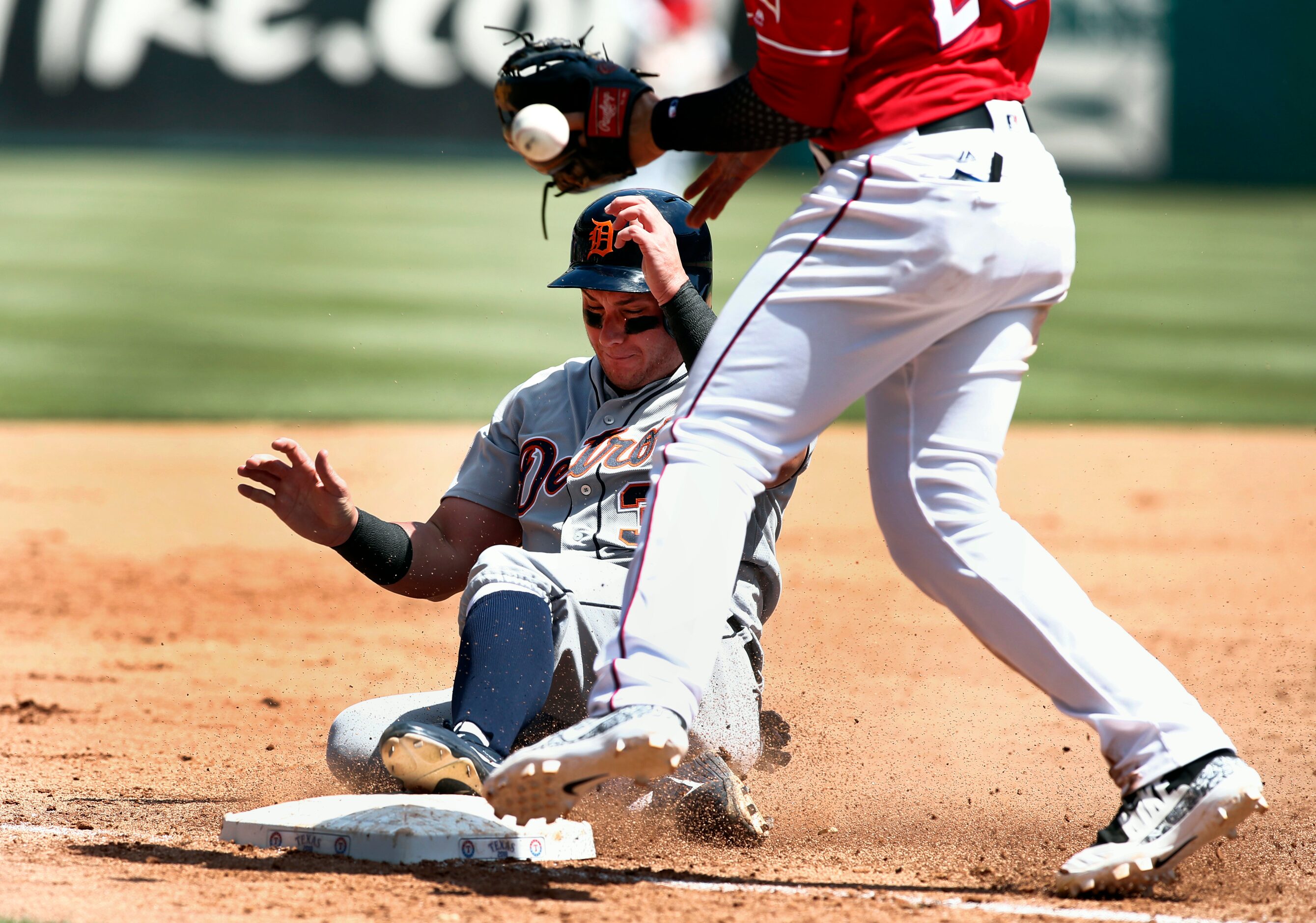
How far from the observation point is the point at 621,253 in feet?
9.37

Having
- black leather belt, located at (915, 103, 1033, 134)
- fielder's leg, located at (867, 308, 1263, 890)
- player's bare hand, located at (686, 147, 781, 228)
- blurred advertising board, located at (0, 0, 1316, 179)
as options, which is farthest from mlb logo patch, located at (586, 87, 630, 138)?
blurred advertising board, located at (0, 0, 1316, 179)

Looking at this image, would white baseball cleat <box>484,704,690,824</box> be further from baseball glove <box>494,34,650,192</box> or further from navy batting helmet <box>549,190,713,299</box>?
navy batting helmet <box>549,190,713,299</box>

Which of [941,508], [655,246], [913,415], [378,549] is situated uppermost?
[655,246]

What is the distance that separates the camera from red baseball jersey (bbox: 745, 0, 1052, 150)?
204 centimetres

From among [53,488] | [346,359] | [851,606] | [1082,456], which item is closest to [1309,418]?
[1082,456]

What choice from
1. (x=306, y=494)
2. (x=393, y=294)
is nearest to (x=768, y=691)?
(x=306, y=494)

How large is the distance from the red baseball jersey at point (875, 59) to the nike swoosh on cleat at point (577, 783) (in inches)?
37.1

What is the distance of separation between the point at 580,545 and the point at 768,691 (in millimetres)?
1226

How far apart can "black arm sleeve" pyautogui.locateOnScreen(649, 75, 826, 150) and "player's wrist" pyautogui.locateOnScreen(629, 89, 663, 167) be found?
36 mm

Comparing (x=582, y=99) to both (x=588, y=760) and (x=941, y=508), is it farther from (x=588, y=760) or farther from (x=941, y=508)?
(x=588, y=760)

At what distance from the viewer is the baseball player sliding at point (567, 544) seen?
246cm

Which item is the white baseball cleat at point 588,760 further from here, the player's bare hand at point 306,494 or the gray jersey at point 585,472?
the player's bare hand at point 306,494

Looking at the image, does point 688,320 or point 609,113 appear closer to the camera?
point 609,113

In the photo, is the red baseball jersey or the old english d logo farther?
the old english d logo
